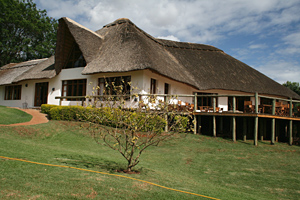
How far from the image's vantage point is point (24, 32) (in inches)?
1612

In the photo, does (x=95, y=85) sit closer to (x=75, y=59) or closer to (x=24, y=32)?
(x=75, y=59)

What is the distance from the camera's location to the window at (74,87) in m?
19.4

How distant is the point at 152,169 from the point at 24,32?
41.4 meters

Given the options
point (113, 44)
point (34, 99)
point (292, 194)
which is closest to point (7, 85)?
point (34, 99)

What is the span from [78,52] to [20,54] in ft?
91.6

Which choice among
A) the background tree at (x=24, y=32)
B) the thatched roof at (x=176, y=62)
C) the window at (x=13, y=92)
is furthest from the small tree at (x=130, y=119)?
the background tree at (x=24, y=32)

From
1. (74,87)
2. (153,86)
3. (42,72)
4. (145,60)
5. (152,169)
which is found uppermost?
(145,60)

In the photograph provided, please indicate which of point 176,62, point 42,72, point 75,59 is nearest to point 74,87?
point 75,59

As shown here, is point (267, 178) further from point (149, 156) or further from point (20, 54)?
point (20, 54)

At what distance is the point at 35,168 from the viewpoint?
5824 millimetres

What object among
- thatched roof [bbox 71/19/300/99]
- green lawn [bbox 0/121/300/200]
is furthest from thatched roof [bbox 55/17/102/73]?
green lawn [bbox 0/121/300/200]

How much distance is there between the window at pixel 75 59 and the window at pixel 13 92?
23.8ft

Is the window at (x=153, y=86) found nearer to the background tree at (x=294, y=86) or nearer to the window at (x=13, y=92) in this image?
the window at (x=13, y=92)

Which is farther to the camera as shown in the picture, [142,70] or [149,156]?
[142,70]
